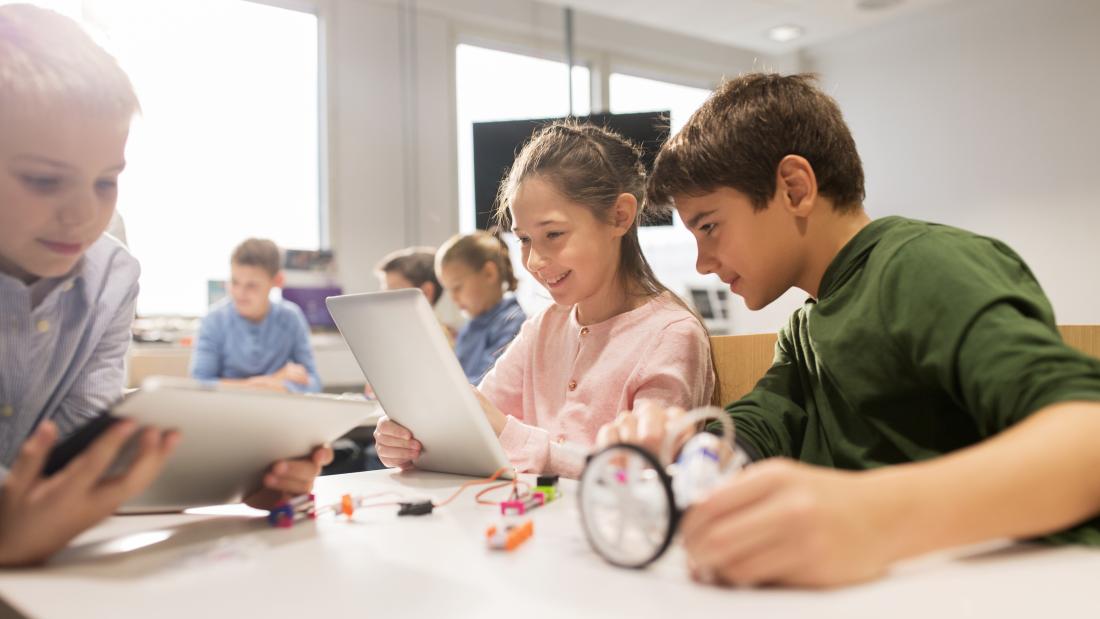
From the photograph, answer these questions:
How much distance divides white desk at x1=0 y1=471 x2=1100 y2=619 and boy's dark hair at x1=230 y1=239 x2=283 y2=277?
272 centimetres

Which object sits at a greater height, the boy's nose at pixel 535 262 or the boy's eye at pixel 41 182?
the boy's eye at pixel 41 182

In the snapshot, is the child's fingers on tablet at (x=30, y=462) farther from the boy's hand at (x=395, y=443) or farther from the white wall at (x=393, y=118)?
the white wall at (x=393, y=118)

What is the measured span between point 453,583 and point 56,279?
52 cm

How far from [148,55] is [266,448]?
12.0ft

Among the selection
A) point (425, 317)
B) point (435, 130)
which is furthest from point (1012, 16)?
point (425, 317)

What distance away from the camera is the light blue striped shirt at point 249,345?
10.6ft

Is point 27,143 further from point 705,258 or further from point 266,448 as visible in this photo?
point 705,258

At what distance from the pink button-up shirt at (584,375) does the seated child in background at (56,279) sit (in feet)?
1.31

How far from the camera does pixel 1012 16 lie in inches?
186

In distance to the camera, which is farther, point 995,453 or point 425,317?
point 425,317

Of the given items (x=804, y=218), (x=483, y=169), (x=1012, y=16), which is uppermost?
(x=1012, y=16)

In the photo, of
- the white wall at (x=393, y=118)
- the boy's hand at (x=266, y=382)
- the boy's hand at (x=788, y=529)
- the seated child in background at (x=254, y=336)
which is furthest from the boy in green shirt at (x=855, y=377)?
the white wall at (x=393, y=118)

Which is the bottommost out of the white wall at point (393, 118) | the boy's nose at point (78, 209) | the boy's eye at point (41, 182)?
the boy's nose at point (78, 209)

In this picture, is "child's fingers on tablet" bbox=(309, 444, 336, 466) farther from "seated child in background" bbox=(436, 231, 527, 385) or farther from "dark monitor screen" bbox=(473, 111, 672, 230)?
"seated child in background" bbox=(436, 231, 527, 385)
